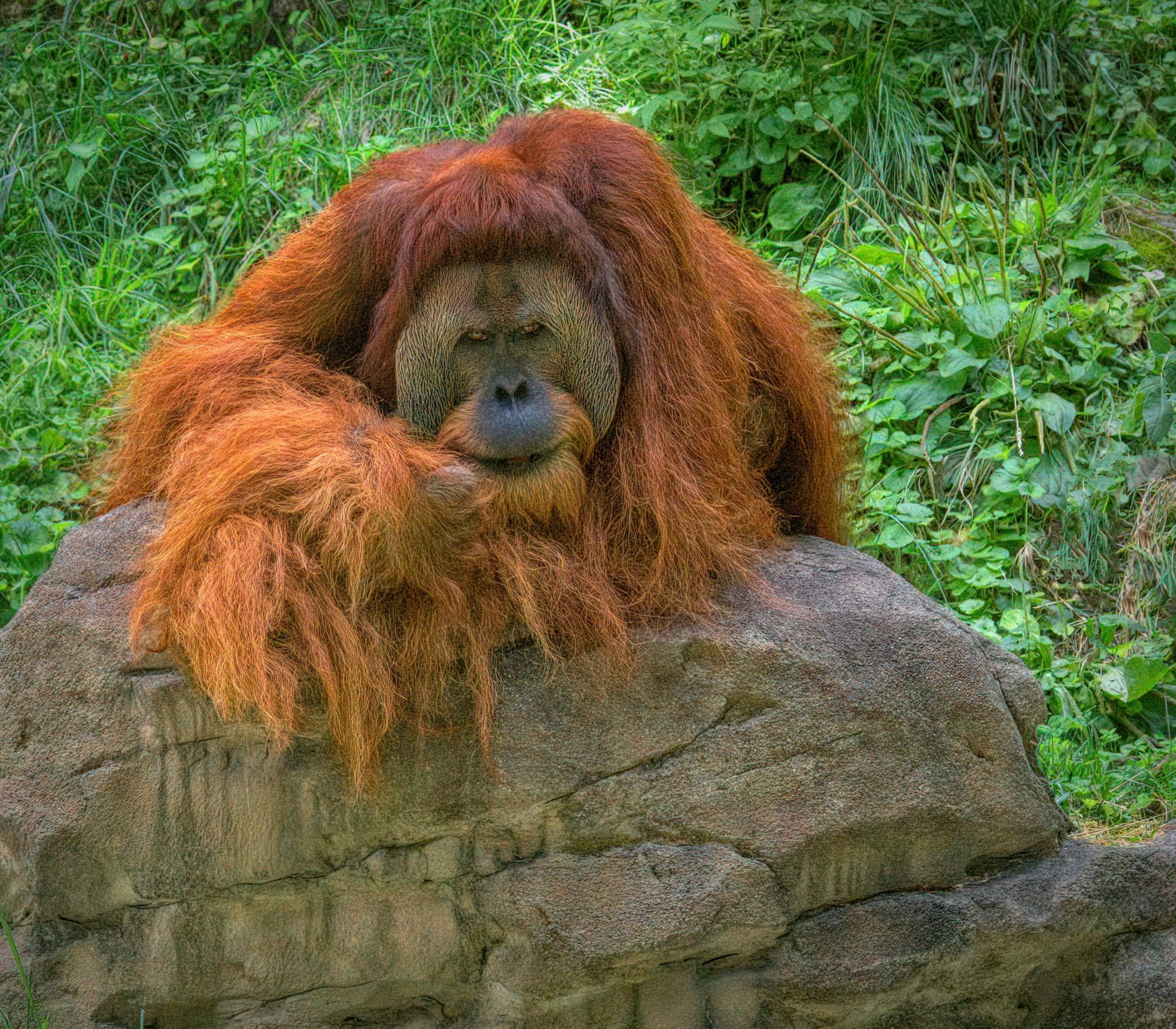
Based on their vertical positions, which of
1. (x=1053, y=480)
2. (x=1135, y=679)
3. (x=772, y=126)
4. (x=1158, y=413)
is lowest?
(x=1135, y=679)

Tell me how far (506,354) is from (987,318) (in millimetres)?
1949

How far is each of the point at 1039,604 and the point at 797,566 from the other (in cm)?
117

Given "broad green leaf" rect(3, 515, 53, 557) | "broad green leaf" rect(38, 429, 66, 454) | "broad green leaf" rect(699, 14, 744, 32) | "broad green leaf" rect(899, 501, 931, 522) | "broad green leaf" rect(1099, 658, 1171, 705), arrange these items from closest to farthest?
"broad green leaf" rect(1099, 658, 1171, 705) < "broad green leaf" rect(3, 515, 53, 557) < "broad green leaf" rect(899, 501, 931, 522) < "broad green leaf" rect(38, 429, 66, 454) < "broad green leaf" rect(699, 14, 744, 32)

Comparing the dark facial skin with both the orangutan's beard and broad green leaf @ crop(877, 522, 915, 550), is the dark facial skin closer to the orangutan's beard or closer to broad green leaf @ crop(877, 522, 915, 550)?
the orangutan's beard

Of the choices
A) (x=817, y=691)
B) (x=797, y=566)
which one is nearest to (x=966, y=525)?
(x=797, y=566)

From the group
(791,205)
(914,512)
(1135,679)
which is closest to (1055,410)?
(914,512)

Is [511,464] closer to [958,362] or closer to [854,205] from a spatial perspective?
[958,362]

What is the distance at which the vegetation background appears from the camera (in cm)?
354

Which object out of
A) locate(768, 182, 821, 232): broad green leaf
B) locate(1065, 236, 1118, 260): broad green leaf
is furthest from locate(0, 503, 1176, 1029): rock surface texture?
locate(768, 182, 821, 232): broad green leaf

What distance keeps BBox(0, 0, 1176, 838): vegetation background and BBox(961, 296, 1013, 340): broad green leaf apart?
0.4 inches

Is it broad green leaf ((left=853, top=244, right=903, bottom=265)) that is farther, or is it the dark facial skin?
broad green leaf ((left=853, top=244, right=903, bottom=265))

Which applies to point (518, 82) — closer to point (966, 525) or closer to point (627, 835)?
point (966, 525)

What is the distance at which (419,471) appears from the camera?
2096 millimetres

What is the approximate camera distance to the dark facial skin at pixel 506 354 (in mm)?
2176
